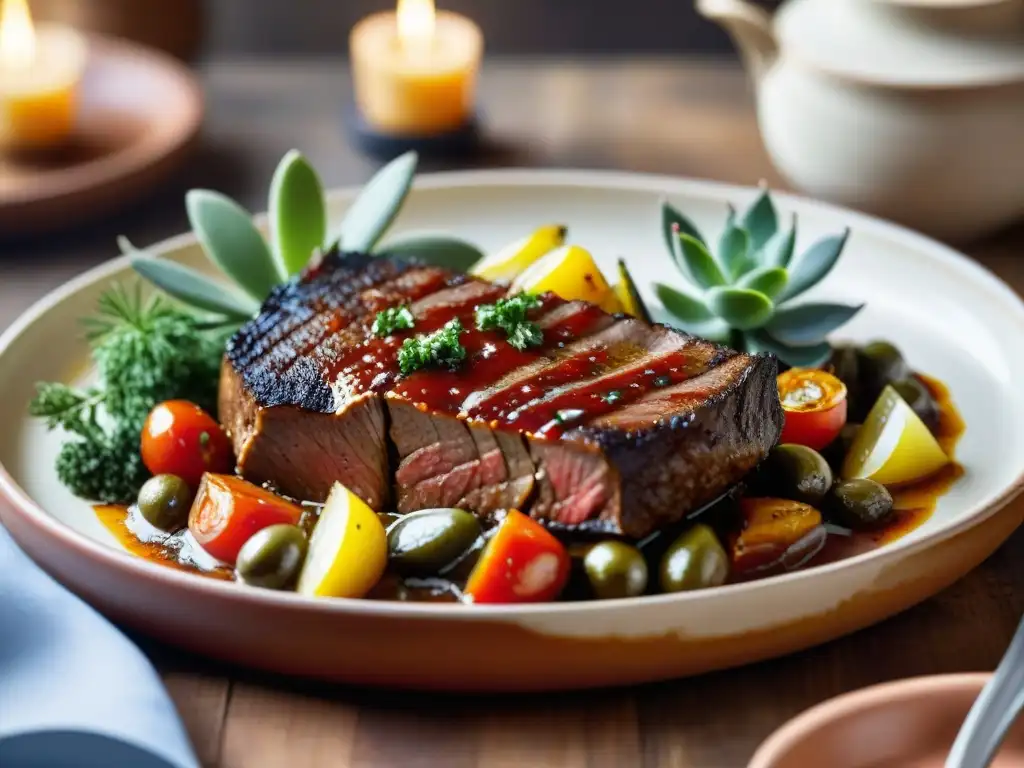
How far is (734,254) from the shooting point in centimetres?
337

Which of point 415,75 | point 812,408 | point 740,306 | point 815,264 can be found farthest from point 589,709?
point 415,75

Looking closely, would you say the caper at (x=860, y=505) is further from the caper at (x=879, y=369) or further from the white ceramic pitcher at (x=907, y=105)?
the white ceramic pitcher at (x=907, y=105)

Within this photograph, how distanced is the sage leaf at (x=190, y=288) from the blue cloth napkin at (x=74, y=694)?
1.01 metres

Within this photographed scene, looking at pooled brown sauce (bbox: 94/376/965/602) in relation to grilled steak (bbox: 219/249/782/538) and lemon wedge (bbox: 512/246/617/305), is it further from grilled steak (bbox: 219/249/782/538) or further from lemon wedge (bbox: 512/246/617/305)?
lemon wedge (bbox: 512/246/617/305)

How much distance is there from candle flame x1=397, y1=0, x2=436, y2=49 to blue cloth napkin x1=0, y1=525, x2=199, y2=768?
2916 millimetres

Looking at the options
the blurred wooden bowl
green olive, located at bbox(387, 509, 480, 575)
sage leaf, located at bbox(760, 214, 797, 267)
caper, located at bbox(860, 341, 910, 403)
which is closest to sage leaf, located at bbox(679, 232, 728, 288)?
sage leaf, located at bbox(760, 214, 797, 267)

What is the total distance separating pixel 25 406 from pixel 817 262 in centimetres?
201

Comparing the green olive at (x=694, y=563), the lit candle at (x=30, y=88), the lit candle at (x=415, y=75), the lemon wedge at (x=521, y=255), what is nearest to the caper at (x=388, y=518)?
the green olive at (x=694, y=563)

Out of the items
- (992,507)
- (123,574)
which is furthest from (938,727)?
(123,574)

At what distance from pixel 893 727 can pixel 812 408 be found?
984mm

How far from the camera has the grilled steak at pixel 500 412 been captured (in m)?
2.77

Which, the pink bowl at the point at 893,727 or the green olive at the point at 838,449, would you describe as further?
the green olive at the point at 838,449

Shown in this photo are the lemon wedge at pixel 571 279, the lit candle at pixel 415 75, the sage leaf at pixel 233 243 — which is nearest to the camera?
the lemon wedge at pixel 571 279

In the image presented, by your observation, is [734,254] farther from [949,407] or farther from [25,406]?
[25,406]
